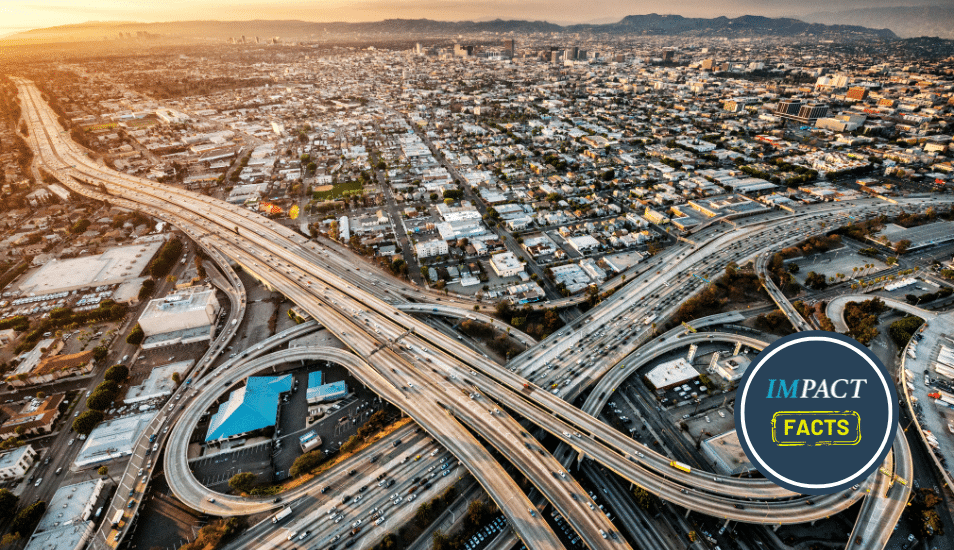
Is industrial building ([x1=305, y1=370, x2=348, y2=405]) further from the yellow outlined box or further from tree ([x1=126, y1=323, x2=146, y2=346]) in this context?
the yellow outlined box

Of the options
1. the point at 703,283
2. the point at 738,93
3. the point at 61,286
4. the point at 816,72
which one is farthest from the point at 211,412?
the point at 816,72

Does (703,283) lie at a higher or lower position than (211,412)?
higher

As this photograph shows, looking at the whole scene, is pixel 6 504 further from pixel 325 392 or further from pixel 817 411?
pixel 817 411

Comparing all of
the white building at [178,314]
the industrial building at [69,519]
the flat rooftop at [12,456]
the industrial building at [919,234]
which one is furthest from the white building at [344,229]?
the industrial building at [919,234]

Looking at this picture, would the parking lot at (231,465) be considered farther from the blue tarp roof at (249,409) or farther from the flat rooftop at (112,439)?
the flat rooftop at (112,439)

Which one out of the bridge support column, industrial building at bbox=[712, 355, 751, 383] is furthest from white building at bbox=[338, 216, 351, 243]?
industrial building at bbox=[712, 355, 751, 383]

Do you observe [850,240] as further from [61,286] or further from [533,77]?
[533,77]
